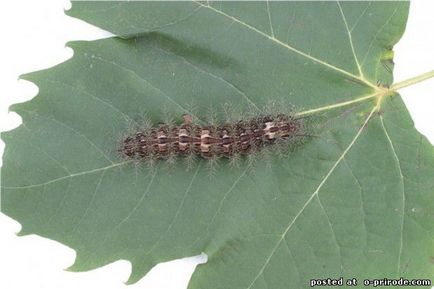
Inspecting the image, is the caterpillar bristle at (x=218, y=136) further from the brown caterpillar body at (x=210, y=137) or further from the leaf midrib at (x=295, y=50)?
the leaf midrib at (x=295, y=50)

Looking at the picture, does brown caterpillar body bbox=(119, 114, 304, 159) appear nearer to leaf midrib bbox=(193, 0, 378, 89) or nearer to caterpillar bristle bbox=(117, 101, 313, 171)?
caterpillar bristle bbox=(117, 101, 313, 171)

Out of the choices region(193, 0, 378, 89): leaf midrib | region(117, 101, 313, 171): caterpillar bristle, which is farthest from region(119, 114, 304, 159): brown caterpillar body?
region(193, 0, 378, 89): leaf midrib

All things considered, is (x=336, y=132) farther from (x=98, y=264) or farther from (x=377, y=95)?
(x=98, y=264)

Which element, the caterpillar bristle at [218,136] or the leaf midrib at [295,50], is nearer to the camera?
the leaf midrib at [295,50]

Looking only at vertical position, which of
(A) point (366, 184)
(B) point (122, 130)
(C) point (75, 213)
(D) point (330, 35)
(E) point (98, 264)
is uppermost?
(D) point (330, 35)

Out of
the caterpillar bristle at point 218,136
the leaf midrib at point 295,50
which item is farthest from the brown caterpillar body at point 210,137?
the leaf midrib at point 295,50

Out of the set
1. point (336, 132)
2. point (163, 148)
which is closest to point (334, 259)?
point (336, 132)

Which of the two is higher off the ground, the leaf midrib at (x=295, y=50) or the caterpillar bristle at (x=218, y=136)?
the leaf midrib at (x=295, y=50)

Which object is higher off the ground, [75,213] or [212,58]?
[212,58]

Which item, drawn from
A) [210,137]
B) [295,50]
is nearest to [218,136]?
[210,137]
